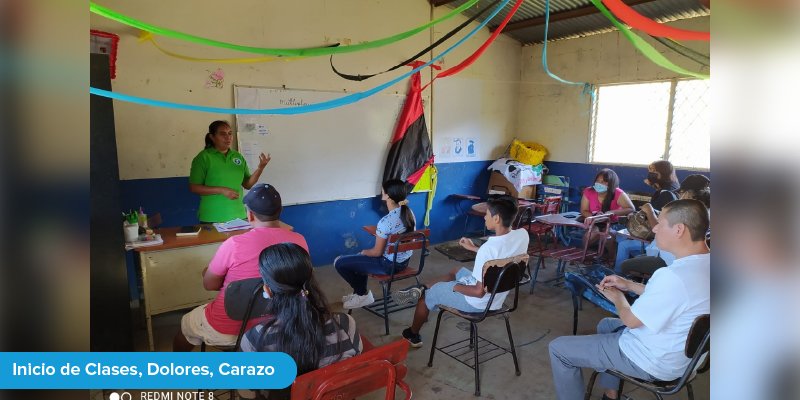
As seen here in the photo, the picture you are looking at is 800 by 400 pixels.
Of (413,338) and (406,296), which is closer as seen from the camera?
(413,338)

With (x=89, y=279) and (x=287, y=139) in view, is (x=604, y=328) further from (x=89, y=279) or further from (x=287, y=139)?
(x=287, y=139)

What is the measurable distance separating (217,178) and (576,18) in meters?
4.39

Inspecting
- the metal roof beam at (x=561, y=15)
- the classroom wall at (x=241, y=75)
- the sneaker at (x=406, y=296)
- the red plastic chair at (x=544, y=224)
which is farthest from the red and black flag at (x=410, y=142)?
the sneaker at (x=406, y=296)

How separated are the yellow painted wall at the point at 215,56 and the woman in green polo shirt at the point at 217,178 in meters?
0.52

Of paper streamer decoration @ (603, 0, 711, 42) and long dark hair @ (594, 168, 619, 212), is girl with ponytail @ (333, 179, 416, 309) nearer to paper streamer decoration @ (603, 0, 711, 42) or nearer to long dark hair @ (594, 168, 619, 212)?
paper streamer decoration @ (603, 0, 711, 42)

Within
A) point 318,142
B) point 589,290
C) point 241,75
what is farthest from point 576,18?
point 241,75

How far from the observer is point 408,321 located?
11.6 feet

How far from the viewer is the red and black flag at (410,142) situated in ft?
17.2

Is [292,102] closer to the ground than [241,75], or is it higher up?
closer to the ground

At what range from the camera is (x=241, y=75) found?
13.4 ft

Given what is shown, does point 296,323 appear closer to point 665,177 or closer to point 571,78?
point 665,177

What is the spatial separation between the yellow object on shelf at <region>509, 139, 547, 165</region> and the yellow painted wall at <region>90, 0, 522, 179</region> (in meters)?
2.02

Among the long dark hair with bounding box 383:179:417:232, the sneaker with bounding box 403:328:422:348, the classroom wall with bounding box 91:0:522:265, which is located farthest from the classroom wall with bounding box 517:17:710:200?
the sneaker with bounding box 403:328:422:348

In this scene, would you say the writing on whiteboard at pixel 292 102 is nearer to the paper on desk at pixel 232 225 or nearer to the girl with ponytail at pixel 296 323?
the paper on desk at pixel 232 225
